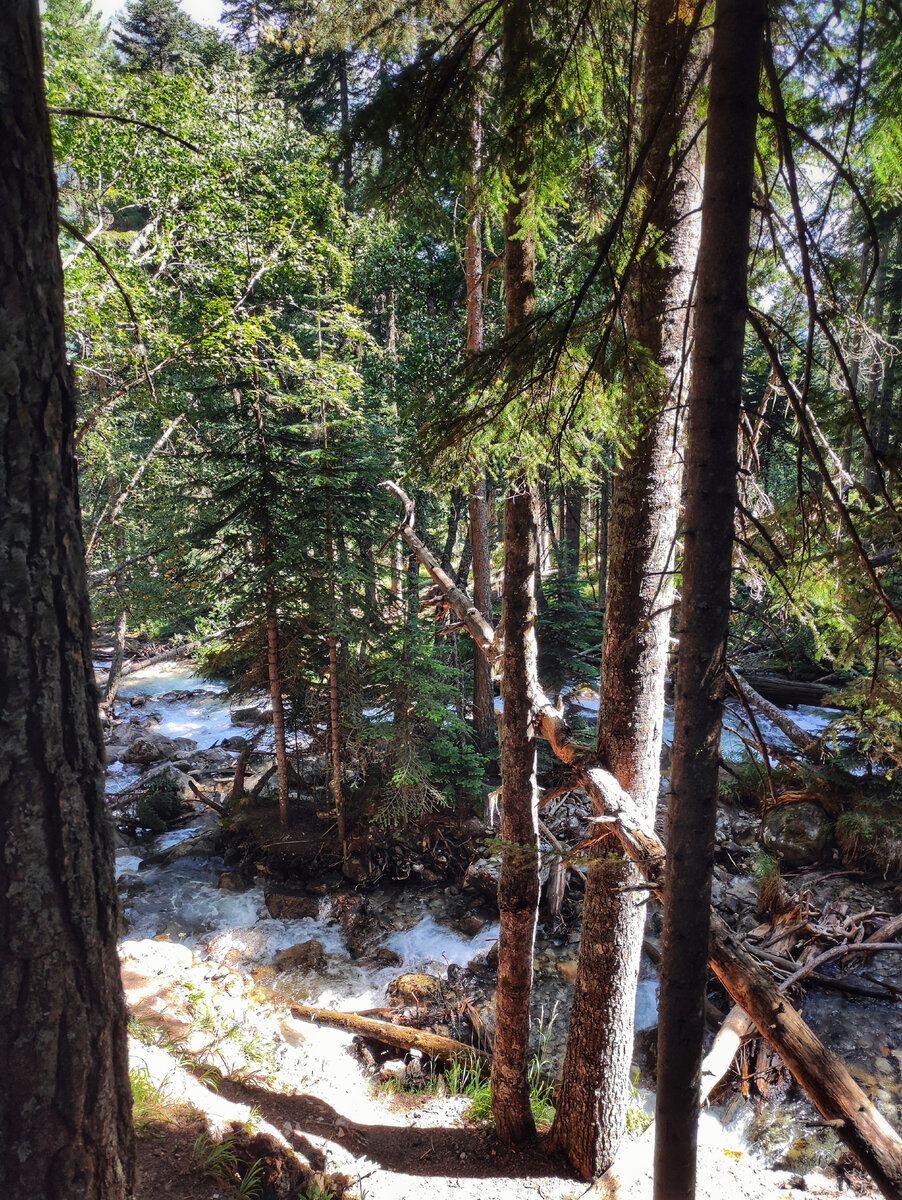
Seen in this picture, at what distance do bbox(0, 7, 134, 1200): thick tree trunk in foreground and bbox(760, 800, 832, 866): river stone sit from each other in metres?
9.69

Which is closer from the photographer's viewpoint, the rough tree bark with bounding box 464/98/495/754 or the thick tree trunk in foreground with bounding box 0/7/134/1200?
the thick tree trunk in foreground with bounding box 0/7/134/1200

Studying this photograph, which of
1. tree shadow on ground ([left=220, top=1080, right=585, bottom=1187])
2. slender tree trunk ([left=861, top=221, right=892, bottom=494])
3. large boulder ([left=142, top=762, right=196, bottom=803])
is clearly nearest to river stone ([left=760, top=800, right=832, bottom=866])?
slender tree trunk ([left=861, top=221, right=892, bottom=494])

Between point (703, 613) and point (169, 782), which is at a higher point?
point (703, 613)

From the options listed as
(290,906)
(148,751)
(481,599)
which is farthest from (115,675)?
(481,599)

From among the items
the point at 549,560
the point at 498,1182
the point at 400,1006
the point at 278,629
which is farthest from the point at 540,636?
the point at 498,1182

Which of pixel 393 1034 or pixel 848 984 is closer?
pixel 393 1034

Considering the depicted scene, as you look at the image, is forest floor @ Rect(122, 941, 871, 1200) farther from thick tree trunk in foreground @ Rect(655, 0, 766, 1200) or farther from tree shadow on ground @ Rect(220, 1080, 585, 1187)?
thick tree trunk in foreground @ Rect(655, 0, 766, 1200)

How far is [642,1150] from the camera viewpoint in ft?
14.9

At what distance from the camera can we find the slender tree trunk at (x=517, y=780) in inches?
148

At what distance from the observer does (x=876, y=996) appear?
22.6ft

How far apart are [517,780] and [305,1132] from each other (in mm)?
3397

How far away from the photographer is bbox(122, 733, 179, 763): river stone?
13.8 meters

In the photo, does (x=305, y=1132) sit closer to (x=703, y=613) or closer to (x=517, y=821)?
(x=517, y=821)

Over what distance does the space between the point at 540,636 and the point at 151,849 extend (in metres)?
8.37
